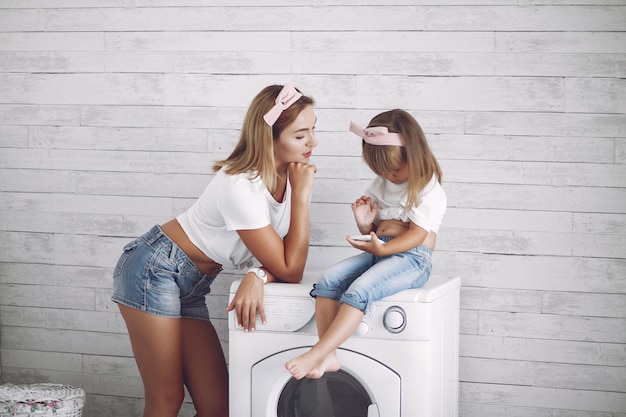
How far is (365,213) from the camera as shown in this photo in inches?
88.3

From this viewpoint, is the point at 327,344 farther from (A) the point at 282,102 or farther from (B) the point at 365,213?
(A) the point at 282,102

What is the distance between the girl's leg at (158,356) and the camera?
7.23 ft

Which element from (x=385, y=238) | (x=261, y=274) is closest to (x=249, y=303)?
(x=261, y=274)

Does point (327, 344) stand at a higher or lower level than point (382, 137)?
lower

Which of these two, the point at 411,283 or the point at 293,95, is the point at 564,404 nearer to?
the point at 411,283

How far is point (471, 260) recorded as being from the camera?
2562 millimetres

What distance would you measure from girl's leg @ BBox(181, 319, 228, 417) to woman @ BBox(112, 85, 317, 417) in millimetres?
56

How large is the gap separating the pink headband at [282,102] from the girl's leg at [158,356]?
674mm

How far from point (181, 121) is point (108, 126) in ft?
0.97

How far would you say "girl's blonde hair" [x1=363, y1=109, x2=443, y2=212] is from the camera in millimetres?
2107

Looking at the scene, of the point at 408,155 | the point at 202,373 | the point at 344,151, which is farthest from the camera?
the point at 344,151

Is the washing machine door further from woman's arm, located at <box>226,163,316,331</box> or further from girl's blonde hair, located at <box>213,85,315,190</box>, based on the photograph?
girl's blonde hair, located at <box>213,85,315,190</box>

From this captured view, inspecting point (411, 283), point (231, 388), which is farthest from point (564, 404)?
point (231, 388)

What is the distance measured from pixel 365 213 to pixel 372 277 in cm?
30
